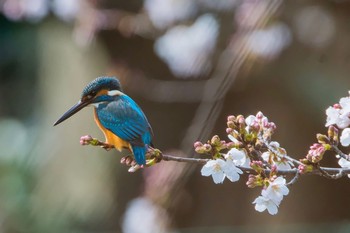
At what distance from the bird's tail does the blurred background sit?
0.90 metres

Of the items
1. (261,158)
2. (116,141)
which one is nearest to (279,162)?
(261,158)

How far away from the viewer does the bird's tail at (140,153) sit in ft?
4.89

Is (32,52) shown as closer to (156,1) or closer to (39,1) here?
(39,1)

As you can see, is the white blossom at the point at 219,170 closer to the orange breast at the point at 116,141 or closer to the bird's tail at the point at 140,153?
the bird's tail at the point at 140,153

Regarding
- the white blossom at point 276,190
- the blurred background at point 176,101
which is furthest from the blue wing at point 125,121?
the blurred background at point 176,101

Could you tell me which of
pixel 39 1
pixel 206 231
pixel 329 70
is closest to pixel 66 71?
pixel 39 1

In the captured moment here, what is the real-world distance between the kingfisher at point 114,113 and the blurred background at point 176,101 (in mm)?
764

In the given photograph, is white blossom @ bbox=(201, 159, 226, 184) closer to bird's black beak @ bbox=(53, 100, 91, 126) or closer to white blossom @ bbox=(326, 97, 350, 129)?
white blossom @ bbox=(326, 97, 350, 129)

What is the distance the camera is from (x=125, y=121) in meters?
1.67

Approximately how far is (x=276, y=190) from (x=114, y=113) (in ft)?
1.38

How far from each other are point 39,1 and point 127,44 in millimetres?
741

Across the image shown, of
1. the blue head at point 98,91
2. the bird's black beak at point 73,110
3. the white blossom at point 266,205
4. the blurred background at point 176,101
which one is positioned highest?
the white blossom at point 266,205

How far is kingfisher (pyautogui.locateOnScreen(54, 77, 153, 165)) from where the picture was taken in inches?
64.6

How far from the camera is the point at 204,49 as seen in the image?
3.51 meters
